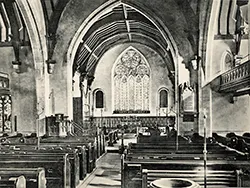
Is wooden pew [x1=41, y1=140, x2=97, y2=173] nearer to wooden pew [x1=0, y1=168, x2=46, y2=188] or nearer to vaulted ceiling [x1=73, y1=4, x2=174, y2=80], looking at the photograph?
wooden pew [x1=0, y1=168, x2=46, y2=188]

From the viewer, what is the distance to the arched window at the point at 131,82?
27.1 m

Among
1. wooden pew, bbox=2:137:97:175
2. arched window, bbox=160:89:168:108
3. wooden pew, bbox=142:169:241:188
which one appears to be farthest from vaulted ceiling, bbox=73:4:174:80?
wooden pew, bbox=142:169:241:188

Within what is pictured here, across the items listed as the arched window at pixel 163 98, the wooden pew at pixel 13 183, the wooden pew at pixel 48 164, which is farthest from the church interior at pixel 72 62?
the arched window at pixel 163 98

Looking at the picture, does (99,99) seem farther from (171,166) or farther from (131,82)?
(171,166)

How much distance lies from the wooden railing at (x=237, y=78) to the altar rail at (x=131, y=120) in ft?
41.8

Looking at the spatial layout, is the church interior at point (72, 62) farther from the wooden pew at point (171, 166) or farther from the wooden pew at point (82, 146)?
the wooden pew at point (171, 166)

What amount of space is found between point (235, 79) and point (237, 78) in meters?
0.24

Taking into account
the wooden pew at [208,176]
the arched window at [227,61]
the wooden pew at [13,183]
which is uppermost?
the arched window at [227,61]

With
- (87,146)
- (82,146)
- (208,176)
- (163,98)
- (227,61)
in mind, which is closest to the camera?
(208,176)

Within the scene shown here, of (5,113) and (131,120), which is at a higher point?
(5,113)

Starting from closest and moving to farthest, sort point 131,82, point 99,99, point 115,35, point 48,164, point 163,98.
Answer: point 48,164, point 115,35, point 163,98, point 99,99, point 131,82

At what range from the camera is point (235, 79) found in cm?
1087

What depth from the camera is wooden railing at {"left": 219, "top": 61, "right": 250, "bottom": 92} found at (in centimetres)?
994

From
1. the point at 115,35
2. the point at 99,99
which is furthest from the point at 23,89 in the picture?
the point at 99,99
